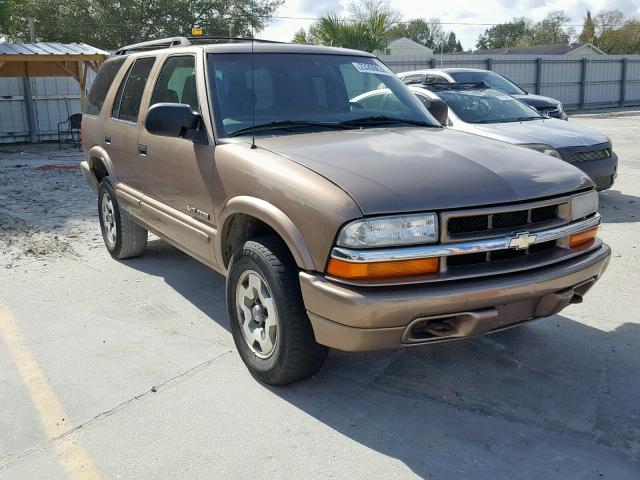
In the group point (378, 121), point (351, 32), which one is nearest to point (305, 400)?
point (378, 121)

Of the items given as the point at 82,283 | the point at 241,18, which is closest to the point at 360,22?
the point at 241,18

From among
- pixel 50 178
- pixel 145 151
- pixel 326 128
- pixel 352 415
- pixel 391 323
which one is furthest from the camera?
pixel 50 178

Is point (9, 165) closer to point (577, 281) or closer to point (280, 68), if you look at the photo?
point (280, 68)

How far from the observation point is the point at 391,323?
303 cm

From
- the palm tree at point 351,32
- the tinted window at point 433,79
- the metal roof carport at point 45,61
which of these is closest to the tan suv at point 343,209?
the tinted window at point 433,79

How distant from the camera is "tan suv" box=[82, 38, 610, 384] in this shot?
10.0 ft

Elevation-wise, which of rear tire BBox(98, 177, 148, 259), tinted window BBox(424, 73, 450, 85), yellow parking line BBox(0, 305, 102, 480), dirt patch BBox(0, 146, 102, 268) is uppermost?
tinted window BBox(424, 73, 450, 85)

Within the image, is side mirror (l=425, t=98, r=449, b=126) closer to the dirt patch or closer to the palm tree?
the dirt patch

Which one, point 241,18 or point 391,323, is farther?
point 241,18

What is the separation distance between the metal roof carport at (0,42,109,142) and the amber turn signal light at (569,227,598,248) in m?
14.9

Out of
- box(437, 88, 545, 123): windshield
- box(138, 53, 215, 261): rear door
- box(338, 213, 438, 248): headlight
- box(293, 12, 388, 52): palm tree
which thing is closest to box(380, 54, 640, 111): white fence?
box(293, 12, 388, 52): palm tree

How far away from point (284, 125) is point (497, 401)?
2100mm

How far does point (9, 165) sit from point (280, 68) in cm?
1128

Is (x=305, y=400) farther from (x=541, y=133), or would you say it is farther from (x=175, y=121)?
(x=541, y=133)
